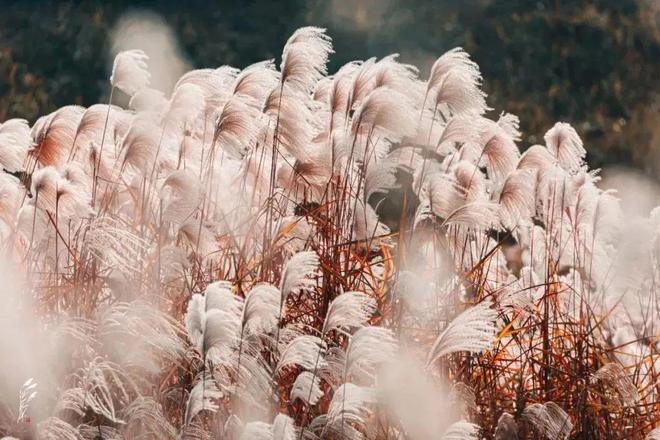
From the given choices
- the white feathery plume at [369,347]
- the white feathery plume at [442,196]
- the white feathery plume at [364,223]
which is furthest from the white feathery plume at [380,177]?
the white feathery plume at [369,347]

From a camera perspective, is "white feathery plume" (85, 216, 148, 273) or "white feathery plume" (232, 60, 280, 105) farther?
"white feathery plume" (232, 60, 280, 105)

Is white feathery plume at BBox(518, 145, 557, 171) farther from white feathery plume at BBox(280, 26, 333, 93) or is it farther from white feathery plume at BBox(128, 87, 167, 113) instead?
white feathery plume at BBox(128, 87, 167, 113)

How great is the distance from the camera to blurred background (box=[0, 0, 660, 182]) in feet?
52.6

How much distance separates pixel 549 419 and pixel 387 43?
1448cm

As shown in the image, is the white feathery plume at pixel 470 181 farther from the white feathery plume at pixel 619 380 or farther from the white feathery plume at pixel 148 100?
the white feathery plume at pixel 148 100

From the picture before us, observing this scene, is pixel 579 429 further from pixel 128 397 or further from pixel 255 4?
pixel 255 4

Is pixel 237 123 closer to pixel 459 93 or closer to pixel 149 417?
pixel 459 93

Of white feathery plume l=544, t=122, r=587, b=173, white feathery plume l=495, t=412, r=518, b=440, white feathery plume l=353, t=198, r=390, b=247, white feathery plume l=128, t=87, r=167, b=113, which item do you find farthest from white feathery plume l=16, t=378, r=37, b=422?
white feathery plume l=544, t=122, r=587, b=173

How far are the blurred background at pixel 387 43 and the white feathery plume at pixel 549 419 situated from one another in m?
12.4

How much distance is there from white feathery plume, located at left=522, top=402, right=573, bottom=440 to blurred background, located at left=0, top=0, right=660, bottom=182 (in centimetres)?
1241

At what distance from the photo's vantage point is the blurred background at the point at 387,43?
16031 millimetres

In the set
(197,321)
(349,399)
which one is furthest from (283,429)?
(197,321)

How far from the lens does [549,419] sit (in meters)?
2.94

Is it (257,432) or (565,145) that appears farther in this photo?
(565,145)
